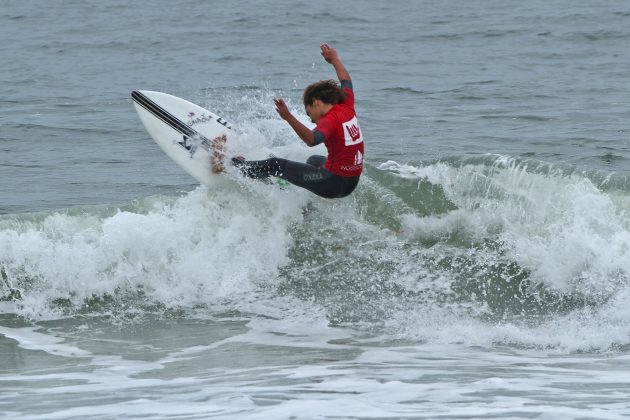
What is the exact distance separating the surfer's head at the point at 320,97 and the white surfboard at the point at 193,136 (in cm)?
145

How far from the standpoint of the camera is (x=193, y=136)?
9.44 meters

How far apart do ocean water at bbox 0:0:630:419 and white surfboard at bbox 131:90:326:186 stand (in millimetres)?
167

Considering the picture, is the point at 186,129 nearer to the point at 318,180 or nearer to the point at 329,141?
the point at 318,180

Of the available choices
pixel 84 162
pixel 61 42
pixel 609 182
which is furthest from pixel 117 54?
pixel 609 182

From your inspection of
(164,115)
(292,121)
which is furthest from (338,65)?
(164,115)

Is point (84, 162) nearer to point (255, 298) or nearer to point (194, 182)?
point (194, 182)

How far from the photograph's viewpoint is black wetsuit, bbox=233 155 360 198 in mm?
8305

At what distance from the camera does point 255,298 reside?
8547mm

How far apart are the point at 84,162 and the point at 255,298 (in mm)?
4949

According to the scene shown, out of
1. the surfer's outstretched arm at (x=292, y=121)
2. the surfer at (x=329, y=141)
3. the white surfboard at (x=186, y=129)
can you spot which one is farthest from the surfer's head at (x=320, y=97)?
the white surfboard at (x=186, y=129)

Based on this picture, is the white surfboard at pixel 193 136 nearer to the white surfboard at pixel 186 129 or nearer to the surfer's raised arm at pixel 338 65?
the white surfboard at pixel 186 129

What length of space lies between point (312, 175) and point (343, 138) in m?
0.56

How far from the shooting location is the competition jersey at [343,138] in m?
7.77

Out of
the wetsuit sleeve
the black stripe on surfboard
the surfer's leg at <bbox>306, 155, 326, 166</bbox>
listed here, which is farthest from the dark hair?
the black stripe on surfboard
